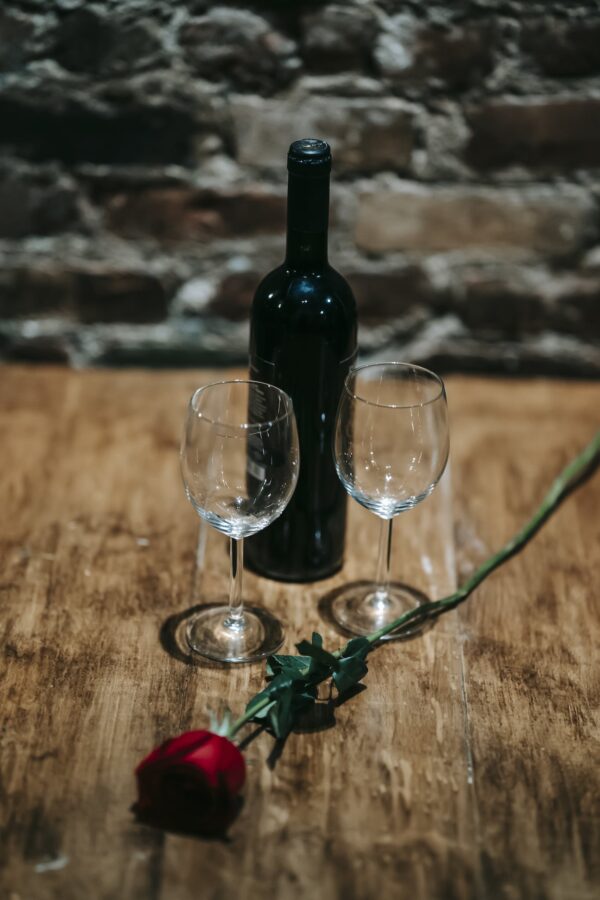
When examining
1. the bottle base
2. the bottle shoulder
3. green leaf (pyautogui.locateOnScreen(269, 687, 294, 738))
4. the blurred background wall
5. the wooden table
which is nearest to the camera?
the wooden table

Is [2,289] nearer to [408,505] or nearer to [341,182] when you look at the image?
[341,182]

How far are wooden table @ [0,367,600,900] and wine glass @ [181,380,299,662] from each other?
0.12 ft

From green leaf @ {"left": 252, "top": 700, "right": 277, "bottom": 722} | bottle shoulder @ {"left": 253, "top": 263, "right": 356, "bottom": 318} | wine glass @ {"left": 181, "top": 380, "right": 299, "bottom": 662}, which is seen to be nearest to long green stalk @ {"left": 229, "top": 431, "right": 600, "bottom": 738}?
green leaf @ {"left": 252, "top": 700, "right": 277, "bottom": 722}

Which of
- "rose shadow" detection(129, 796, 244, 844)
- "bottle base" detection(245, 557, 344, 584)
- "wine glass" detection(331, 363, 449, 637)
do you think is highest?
"wine glass" detection(331, 363, 449, 637)

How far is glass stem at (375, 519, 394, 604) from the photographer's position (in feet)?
3.37

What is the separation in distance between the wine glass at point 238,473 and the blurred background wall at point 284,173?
609 millimetres

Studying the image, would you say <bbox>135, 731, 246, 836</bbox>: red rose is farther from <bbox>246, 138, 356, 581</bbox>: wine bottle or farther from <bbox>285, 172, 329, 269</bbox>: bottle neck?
<bbox>285, 172, 329, 269</bbox>: bottle neck

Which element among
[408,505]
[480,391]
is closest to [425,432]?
[408,505]

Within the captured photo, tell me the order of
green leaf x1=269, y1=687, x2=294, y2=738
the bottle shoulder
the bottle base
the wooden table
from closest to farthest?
the wooden table
green leaf x1=269, y1=687, x2=294, y2=738
the bottle shoulder
the bottle base

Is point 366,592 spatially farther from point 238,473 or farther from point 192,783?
point 192,783

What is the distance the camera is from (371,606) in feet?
3.47

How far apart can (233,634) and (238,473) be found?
6.7 inches

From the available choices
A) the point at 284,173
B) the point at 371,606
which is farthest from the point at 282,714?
the point at 284,173

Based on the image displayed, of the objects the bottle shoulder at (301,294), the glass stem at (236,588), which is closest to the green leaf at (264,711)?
the glass stem at (236,588)
